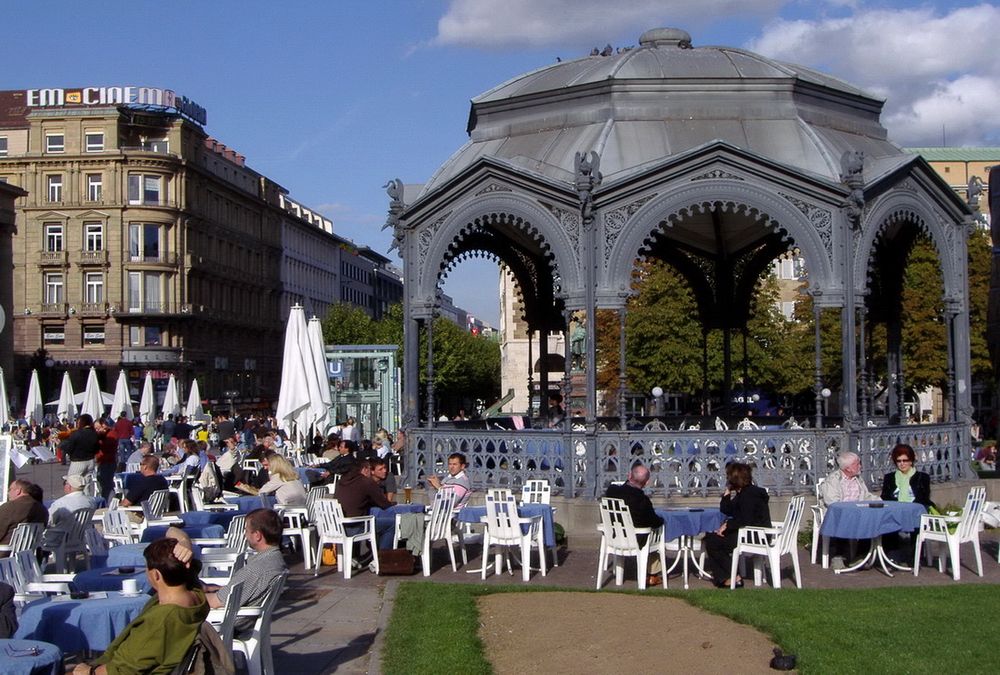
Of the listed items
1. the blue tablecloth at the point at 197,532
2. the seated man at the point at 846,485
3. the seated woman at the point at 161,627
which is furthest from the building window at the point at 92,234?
Answer: the seated woman at the point at 161,627

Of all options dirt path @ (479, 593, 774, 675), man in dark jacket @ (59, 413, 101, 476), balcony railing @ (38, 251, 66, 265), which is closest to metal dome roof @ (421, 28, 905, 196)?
man in dark jacket @ (59, 413, 101, 476)

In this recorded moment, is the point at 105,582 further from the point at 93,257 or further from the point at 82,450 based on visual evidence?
the point at 93,257

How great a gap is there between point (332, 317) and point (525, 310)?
7248 cm

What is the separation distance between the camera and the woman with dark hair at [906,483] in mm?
15094

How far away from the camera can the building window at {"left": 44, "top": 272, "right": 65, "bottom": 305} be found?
81.1 m

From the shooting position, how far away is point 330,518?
1501 centimetres

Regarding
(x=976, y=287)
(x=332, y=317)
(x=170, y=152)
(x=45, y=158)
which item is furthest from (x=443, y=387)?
(x=976, y=287)

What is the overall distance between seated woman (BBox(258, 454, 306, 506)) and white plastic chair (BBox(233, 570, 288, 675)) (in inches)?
298

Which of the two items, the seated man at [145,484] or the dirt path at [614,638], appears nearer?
the dirt path at [614,638]

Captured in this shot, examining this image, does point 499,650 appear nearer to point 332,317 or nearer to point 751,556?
point 751,556

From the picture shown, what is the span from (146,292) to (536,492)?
6863 cm

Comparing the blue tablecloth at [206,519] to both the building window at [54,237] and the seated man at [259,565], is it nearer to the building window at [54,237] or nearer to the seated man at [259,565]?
the seated man at [259,565]

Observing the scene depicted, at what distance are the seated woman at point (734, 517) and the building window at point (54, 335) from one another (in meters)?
72.8

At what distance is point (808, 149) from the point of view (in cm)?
1836
